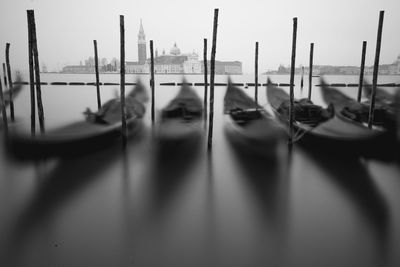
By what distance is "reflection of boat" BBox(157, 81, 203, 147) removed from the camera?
5441 mm

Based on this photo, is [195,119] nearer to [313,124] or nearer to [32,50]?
[313,124]

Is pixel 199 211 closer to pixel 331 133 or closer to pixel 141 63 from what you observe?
pixel 331 133

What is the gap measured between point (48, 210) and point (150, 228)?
1.23 meters

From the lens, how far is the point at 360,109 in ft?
23.7

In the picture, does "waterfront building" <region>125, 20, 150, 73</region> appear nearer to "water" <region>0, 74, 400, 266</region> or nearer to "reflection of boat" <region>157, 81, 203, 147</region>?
"reflection of boat" <region>157, 81, 203, 147</region>

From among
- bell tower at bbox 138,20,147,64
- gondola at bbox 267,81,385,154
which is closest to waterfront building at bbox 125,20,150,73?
bell tower at bbox 138,20,147,64

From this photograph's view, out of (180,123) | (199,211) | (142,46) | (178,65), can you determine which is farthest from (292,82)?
(142,46)

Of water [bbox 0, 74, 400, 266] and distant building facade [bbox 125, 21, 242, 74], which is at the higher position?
distant building facade [bbox 125, 21, 242, 74]

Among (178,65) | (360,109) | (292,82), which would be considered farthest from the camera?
(178,65)

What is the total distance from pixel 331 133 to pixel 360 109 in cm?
323

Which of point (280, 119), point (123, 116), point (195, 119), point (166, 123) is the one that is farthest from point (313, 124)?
point (123, 116)

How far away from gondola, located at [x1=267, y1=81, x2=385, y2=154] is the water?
0.31 meters

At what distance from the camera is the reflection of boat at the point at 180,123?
5.44 metres

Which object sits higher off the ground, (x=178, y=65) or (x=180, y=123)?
(x=178, y=65)
